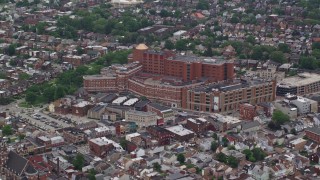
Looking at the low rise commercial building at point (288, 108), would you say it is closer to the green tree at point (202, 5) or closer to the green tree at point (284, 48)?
the green tree at point (284, 48)

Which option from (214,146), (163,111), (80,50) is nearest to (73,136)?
(163,111)

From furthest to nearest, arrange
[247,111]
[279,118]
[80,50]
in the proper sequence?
1. [80,50]
2. [247,111]
3. [279,118]

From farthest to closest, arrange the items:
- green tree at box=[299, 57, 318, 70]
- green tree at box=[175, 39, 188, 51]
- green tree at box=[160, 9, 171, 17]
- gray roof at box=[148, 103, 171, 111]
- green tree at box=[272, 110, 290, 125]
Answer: green tree at box=[160, 9, 171, 17], green tree at box=[175, 39, 188, 51], green tree at box=[299, 57, 318, 70], gray roof at box=[148, 103, 171, 111], green tree at box=[272, 110, 290, 125]

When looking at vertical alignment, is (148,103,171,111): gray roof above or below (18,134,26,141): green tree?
above

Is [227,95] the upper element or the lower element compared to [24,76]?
upper

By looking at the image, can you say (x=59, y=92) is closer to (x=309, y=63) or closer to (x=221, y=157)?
(x=221, y=157)

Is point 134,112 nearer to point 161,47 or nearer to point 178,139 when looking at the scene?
point 178,139

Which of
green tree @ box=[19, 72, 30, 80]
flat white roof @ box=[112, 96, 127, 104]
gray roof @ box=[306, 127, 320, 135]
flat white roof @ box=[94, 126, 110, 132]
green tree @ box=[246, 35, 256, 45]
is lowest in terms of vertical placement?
green tree @ box=[246, 35, 256, 45]

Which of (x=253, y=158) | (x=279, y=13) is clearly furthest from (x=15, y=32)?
(x=253, y=158)

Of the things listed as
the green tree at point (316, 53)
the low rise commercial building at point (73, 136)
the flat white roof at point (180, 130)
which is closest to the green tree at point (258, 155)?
the flat white roof at point (180, 130)

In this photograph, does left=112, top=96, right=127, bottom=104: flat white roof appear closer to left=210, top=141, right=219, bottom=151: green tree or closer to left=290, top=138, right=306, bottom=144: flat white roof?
left=210, top=141, right=219, bottom=151: green tree

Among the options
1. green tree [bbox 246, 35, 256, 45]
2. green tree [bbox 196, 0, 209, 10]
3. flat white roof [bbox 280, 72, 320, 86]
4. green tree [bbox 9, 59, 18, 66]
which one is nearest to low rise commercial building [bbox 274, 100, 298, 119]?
flat white roof [bbox 280, 72, 320, 86]
